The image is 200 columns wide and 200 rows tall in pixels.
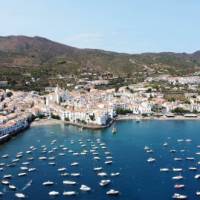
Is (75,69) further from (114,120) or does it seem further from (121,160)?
(121,160)

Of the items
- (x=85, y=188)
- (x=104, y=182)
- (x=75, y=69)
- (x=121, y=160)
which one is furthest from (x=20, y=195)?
(x=75, y=69)

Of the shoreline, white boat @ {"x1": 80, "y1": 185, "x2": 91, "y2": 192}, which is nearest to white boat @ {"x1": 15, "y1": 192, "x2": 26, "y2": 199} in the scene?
white boat @ {"x1": 80, "y1": 185, "x2": 91, "y2": 192}

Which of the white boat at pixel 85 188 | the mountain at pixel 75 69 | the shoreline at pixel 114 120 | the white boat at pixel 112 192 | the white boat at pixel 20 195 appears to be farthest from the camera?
the mountain at pixel 75 69

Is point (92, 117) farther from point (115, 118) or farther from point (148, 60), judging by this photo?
point (148, 60)

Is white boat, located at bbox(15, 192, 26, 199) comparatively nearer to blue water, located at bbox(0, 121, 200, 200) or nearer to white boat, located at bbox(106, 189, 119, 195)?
blue water, located at bbox(0, 121, 200, 200)

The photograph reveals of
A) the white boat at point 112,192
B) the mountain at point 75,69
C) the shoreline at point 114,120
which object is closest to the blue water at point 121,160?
the white boat at point 112,192

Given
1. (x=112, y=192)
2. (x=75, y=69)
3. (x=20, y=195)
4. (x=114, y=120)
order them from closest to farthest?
(x=20, y=195)
(x=112, y=192)
(x=114, y=120)
(x=75, y=69)

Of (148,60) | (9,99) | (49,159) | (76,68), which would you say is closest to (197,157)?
(49,159)

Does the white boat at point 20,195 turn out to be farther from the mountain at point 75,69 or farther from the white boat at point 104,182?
the mountain at point 75,69
